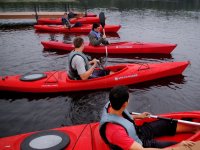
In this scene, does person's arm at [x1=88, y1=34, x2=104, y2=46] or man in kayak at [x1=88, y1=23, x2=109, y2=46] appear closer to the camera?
man in kayak at [x1=88, y1=23, x2=109, y2=46]

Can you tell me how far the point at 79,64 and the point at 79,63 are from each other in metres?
0.03

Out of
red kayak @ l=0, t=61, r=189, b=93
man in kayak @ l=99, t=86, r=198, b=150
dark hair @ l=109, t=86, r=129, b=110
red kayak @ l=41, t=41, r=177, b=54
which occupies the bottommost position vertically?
A: red kayak @ l=0, t=61, r=189, b=93

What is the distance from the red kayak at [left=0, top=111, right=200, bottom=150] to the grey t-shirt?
2.51 metres

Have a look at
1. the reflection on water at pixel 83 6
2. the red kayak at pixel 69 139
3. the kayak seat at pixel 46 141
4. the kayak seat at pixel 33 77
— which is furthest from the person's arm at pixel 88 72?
the reflection on water at pixel 83 6

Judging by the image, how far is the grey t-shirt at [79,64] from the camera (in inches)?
261

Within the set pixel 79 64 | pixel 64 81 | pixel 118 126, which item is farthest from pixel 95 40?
pixel 118 126

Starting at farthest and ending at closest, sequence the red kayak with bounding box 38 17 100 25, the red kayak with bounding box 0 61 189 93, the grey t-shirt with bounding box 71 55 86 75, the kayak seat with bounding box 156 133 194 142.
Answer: the red kayak with bounding box 38 17 100 25, the red kayak with bounding box 0 61 189 93, the grey t-shirt with bounding box 71 55 86 75, the kayak seat with bounding box 156 133 194 142

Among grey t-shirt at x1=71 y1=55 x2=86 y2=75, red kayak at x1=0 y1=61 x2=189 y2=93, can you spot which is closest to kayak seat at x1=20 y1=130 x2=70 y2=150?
grey t-shirt at x1=71 y1=55 x2=86 y2=75

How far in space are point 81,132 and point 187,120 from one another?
1.97 m

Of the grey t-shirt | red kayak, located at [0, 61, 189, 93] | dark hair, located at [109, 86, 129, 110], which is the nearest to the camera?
dark hair, located at [109, 86, 129, 110]

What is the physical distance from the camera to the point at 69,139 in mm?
4055

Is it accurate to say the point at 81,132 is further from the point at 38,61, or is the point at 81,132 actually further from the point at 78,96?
the point at 38,61

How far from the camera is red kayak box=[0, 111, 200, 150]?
387 centimetres

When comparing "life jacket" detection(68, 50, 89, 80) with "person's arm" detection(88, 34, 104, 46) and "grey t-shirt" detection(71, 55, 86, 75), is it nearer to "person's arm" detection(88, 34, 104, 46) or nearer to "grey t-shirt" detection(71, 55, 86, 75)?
"grey t-shirt" detection(71, 55, 86, 75)
